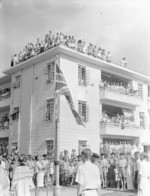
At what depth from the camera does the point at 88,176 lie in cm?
591

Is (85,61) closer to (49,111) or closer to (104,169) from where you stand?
(49,111)

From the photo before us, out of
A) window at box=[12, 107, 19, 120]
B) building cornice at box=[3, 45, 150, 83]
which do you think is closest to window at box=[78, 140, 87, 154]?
window at box=[12, 107, 19, 120]

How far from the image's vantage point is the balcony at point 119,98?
2441 cm

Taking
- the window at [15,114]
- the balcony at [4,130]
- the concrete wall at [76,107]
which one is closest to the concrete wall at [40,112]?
the concrete wall at [76,107]

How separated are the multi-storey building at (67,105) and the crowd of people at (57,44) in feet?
1.95

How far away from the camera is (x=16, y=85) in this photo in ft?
85.4

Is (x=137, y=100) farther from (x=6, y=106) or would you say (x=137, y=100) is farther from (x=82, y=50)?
(x=6, y=106)

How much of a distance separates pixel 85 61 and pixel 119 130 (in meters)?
5.98

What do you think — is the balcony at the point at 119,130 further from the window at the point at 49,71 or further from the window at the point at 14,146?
the window at the point at 14,146

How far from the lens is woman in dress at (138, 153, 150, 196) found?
9.40m

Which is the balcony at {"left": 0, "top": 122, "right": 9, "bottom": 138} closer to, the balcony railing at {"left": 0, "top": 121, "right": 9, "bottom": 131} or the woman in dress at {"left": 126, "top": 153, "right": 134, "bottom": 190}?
the balcony railing at {"left": 0, "top": 121, "right": 9, "bottom": 131}

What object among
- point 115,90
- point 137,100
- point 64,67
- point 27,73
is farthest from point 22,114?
point 137,100

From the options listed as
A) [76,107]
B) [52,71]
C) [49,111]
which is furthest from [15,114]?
[76,107]

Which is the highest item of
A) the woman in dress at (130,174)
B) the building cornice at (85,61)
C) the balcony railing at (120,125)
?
the building cornice at (85,61)
